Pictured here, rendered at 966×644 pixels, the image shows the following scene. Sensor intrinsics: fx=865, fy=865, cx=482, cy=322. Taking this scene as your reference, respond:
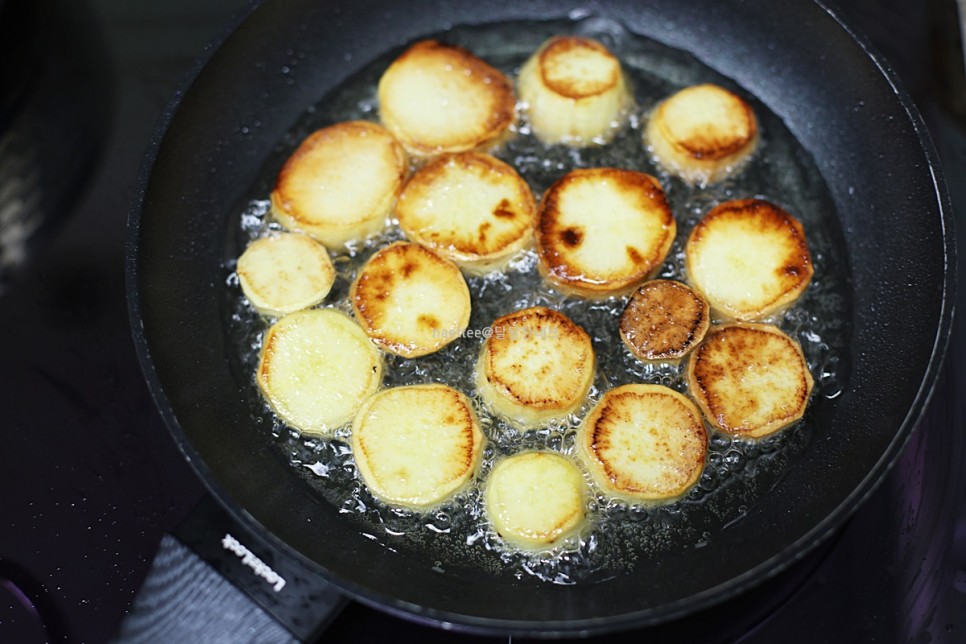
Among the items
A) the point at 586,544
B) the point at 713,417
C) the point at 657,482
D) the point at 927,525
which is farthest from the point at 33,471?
the point at 927,525

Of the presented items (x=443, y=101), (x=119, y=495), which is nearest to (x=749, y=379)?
(x=443, y=101)

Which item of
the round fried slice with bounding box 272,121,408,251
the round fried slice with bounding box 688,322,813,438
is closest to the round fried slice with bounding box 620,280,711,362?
the round fried slice with bounding box 688,322,813,438

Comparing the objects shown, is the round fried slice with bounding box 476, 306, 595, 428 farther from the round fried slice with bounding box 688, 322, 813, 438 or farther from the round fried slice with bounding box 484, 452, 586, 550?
the round fried slice with bounding box 688, 322, 813, 438

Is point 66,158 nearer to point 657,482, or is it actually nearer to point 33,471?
point 33,471

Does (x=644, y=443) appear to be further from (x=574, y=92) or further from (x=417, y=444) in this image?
(x=574, y=92)

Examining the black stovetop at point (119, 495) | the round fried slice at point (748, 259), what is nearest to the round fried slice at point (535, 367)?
the round fried slice at point (748, 259)

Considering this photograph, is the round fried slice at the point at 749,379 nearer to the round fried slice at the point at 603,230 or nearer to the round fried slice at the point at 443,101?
the round fried slice at the point at 603,230
